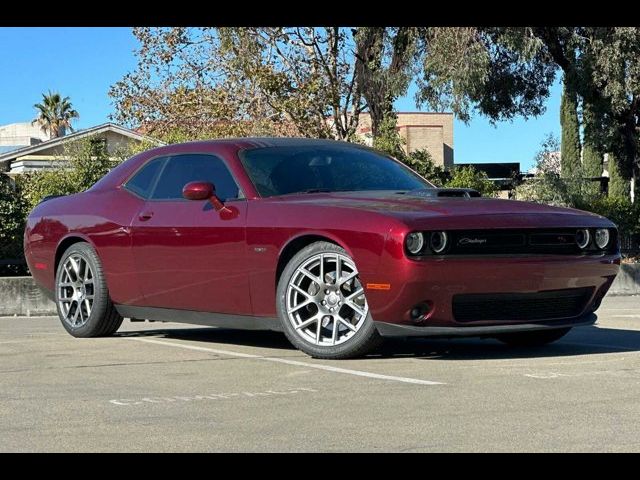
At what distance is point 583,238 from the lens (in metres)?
7.79

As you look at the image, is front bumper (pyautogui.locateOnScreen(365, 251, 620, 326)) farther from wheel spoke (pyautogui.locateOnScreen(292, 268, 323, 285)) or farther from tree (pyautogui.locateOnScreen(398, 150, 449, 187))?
tree (pyautogui.locateOnScreen(398, 150, 449, 187))

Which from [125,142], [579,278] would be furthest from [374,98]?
[579,278]

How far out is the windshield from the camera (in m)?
8.33

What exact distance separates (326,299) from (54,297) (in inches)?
130

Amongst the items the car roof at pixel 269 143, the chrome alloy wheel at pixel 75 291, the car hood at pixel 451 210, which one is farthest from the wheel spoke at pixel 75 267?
the car hood at pixel 451 210

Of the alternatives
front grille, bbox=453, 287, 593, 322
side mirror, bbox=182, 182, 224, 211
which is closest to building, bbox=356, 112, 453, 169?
side mirror, bbox=182, 182, 224, 211

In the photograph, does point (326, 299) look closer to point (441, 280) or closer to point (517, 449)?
point (441, 280)

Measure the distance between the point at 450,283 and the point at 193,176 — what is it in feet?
8.48

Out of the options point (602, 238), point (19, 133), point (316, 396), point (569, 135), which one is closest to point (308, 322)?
point (316, 396)

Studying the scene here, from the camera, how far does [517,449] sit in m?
4.52

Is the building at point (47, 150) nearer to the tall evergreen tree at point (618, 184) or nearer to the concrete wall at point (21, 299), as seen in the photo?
the tall evergreen tree at point (618, 184)

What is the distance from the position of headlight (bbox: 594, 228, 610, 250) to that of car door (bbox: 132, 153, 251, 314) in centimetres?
240

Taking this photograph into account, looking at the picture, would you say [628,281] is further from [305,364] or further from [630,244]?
[305,364]

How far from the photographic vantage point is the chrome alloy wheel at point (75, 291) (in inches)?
374
